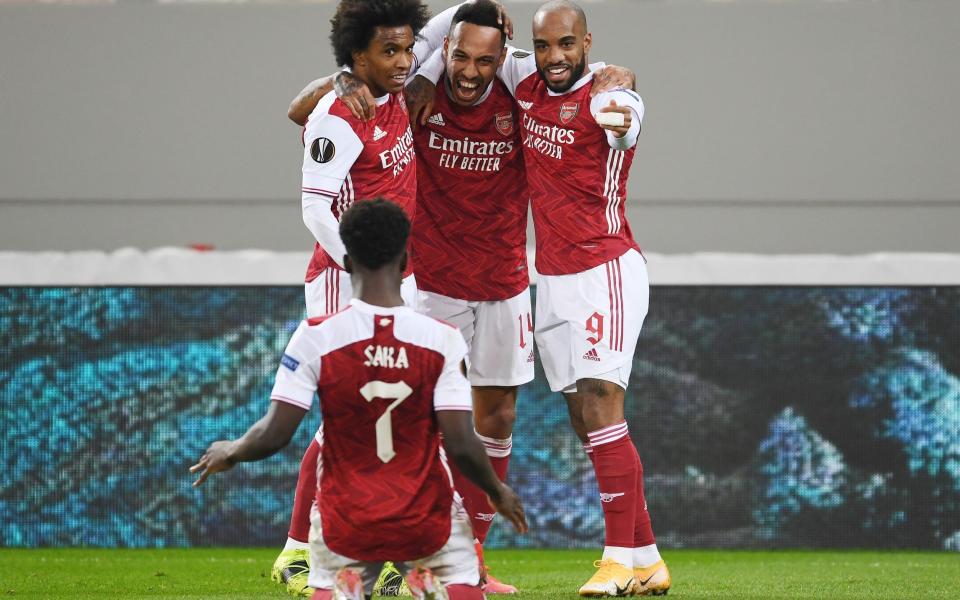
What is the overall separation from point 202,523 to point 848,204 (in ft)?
18.7

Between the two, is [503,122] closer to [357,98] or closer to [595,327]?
[357,98]

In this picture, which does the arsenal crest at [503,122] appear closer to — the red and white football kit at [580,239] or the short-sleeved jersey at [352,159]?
the red and white football kit at [580,239]

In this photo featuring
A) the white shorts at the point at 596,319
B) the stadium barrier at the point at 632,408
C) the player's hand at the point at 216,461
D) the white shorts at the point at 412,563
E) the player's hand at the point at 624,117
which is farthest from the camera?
the stadium barrier at the point at 632,408

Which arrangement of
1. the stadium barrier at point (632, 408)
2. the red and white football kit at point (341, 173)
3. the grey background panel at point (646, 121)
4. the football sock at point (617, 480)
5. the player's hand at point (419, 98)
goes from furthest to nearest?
the grey background panel at point (646, 121) → the stadium barrier at point (632, 408) → the player's hand at point (419, 98) → the football sock at point (617, 480) → the red and white football kit at point (341, 173)

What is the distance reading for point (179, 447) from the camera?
23.1 feet

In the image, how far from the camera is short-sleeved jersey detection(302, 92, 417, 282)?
4156 millimetres

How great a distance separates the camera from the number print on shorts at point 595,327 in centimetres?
450

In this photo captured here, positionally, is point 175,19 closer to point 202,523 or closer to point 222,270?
point 222,270

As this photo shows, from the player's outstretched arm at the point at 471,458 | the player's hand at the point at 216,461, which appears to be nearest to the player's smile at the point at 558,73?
the player's outstretched arm at the point at 471,458

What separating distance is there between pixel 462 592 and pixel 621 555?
139 centimetres

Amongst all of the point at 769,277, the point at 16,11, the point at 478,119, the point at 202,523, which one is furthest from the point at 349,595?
the point at 16,11

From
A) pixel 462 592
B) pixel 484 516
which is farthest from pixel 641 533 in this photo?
pixel 462 592

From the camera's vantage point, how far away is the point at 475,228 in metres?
4.92

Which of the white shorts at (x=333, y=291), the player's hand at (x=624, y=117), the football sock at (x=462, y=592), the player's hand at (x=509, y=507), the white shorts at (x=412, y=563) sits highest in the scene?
the player's hand at (x=624, y=117)
